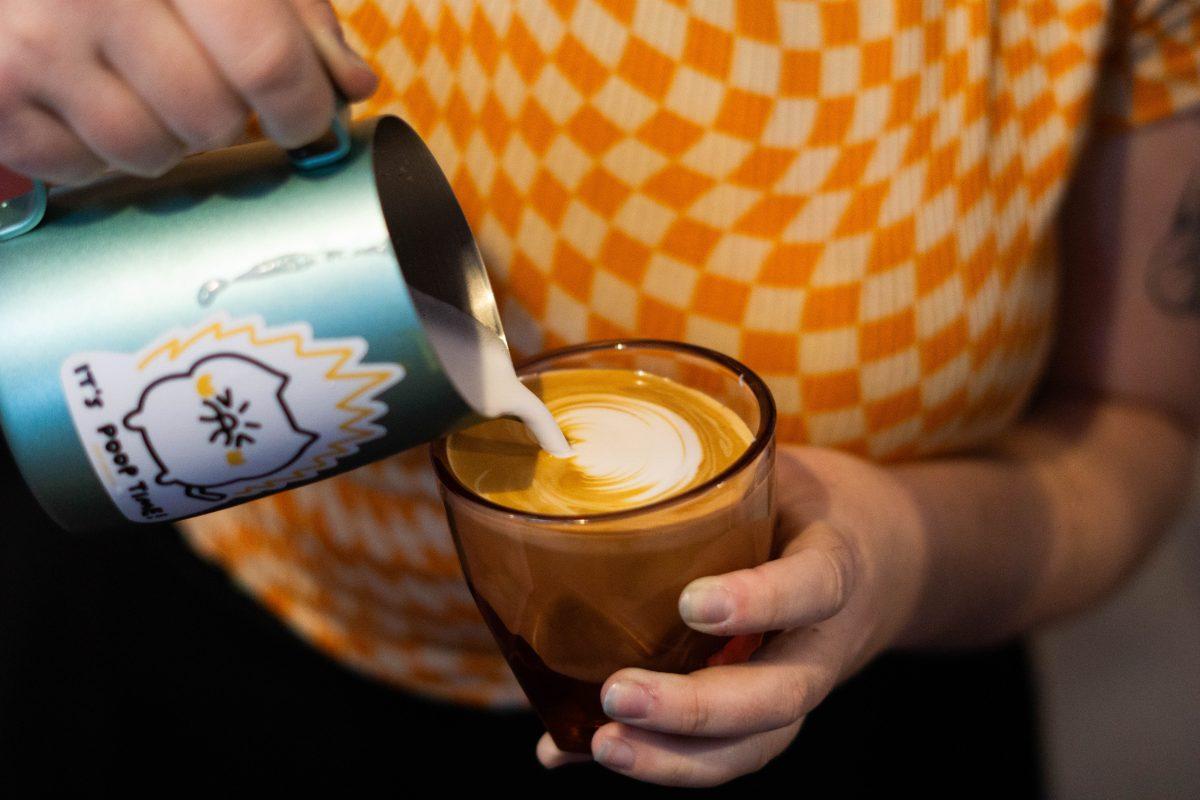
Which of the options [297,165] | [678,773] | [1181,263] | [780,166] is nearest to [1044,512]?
[1181,263]

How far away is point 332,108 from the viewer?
0.52 metres

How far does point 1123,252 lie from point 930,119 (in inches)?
13.1

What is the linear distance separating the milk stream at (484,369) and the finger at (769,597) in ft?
0.45

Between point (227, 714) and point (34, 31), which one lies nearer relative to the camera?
point (34, 31)

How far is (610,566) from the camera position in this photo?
1.87 feet

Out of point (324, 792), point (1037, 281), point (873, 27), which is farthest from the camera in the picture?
point (324, 792)

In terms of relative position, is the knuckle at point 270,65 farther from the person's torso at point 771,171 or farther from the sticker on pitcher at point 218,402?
the person's torso at point 771,171

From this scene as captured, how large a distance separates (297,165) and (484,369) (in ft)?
0.51

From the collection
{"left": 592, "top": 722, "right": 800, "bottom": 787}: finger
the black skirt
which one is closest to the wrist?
{"left": 592, "top": 722, "right": 800, "bottom": 787}: finger

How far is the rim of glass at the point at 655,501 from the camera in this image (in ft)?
1.81

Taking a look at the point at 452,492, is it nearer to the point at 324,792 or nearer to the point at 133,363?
the point at 133,363

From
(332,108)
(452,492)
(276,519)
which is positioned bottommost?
(276,519)

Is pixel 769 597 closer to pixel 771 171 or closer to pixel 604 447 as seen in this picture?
pixel 604 447

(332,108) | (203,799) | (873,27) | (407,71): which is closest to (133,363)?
(332,108)
